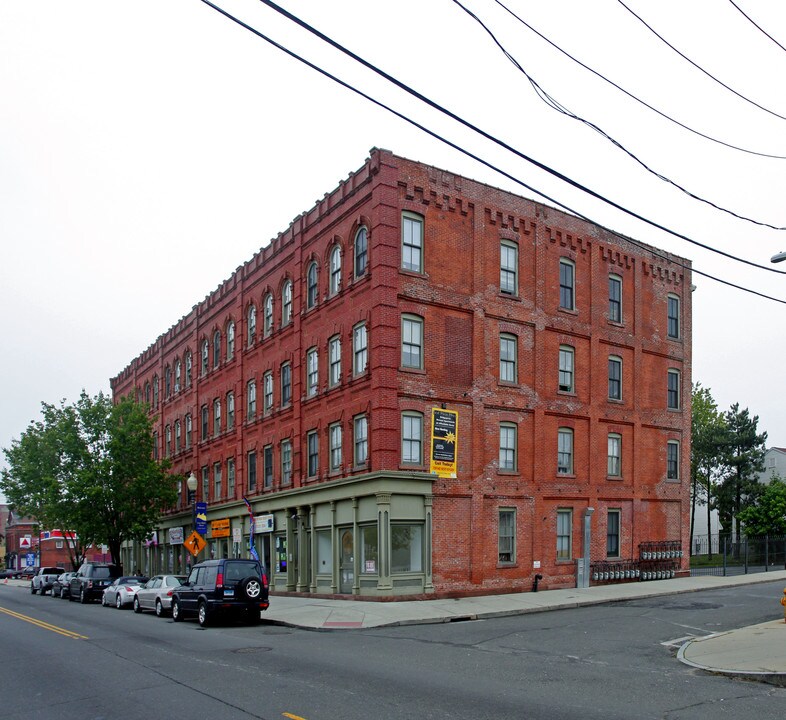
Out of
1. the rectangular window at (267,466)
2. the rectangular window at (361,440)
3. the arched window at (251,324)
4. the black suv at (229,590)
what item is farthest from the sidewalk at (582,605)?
the arched window at (251,324)

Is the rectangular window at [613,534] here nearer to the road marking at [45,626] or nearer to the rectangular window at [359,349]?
the rectangular window at [359,349]

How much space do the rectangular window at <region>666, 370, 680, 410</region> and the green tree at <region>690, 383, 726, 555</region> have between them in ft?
74.1

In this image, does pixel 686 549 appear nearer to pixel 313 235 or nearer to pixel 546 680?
pixel 313 235

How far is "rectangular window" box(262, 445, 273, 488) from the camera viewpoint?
3903 centimetres

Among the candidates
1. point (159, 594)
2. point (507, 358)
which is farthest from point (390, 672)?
point (507, 358)

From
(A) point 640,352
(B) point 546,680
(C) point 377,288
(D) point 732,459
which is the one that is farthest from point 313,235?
(D) point 732,459

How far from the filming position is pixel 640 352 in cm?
3781

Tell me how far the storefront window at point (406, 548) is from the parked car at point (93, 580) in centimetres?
1745

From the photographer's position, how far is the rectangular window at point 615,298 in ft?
122

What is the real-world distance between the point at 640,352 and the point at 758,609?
53.2ft

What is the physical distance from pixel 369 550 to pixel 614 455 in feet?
40.5

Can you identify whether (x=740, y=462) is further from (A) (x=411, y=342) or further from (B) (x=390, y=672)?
(B) (x=390, y=672)

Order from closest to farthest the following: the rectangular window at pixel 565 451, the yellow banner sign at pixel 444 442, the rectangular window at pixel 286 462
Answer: the yellow banner sign at pixel 444 442 < the rectangular window at pixel 565 451 < the rectangular window at pixel 286 462

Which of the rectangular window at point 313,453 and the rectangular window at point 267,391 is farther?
the rectangular window at point 267,391
